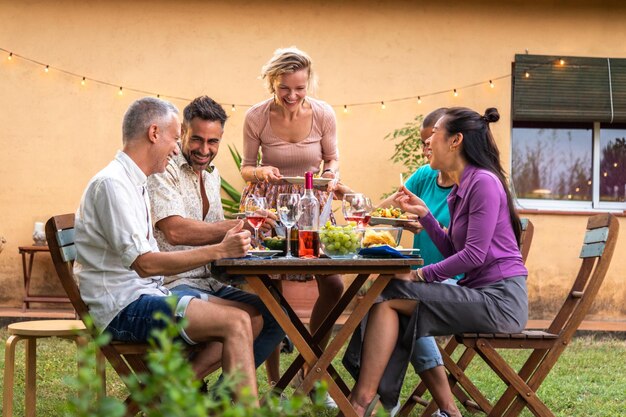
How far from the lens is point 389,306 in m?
3.89

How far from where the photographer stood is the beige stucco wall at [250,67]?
28.3ft

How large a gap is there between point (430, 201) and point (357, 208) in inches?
42.7

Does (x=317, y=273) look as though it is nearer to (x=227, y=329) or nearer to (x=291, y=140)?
(x=227, y=329)

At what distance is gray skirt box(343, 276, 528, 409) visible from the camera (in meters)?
3.87

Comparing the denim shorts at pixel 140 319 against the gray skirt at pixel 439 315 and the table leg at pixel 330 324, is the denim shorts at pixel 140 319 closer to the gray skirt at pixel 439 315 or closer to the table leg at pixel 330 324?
the gray skirt at pixel 439 315

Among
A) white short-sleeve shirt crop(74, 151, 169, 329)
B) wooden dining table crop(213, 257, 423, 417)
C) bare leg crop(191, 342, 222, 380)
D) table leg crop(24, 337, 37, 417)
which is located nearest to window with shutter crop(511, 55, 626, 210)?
wooden dining table crop(213, 257, 423, 417)

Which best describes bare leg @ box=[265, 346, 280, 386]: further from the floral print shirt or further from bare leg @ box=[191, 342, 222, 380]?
bare leg @ box=[191, 342, 222, 380]

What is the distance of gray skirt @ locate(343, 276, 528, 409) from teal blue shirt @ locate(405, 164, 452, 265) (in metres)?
0.89

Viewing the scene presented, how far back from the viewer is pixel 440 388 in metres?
4.22

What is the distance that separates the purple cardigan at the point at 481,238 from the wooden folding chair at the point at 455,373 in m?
0.50

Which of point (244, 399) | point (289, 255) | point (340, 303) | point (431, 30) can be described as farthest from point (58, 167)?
point (244, 399)

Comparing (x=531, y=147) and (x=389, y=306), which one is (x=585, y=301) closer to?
(x=389, y=306)

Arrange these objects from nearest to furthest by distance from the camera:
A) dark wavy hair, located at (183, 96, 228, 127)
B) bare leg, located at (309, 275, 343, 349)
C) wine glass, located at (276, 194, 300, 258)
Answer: wine glass, located at (276, 194, 300, 258) → dark wavy hair, located at (183, 96, 228, 127) → bare leg, located at (309, 275, 343, 349)

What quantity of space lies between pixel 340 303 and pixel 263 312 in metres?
0.45
